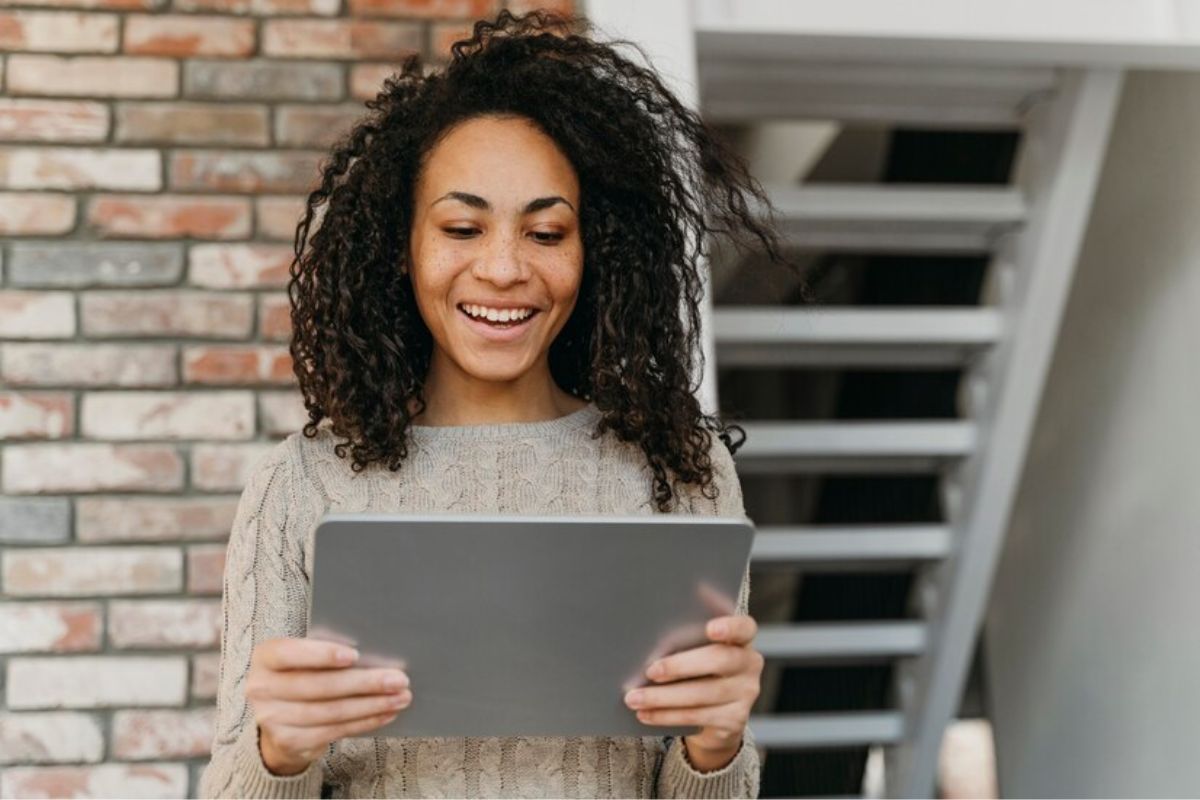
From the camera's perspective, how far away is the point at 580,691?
4.58ft

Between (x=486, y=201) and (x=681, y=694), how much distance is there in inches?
20.9

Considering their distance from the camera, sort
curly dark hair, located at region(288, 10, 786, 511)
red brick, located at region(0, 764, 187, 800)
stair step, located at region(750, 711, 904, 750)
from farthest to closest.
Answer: stair step, located at region(750, 711, 904, 750) < red brick, located at region(0, 764, 187, 800) < curly dark hair, located at region(288, 10, 786, 511)

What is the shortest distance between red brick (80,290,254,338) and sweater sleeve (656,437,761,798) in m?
1.08

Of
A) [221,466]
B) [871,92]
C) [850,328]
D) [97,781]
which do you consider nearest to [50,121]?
[221,466]

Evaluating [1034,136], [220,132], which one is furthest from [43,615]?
[1034,136]

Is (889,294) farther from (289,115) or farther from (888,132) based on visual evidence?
(289,115)

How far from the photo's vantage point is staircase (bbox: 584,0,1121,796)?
A: 9.39 ft

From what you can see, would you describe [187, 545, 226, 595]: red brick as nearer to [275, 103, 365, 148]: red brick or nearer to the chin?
[275, 103, 365, 148]: red brick

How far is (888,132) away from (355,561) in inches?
122

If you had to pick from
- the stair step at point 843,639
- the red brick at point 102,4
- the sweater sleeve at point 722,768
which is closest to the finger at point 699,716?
the sweater sleeve at point 722,768

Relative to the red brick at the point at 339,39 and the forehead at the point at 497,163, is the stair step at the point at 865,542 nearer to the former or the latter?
the red brick at the point at 339,39

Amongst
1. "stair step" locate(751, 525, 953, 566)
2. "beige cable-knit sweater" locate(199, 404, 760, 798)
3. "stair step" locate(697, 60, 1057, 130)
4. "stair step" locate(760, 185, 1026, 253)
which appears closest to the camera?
"beige cable-knit sweater" locate(199, 404, 760, 798)

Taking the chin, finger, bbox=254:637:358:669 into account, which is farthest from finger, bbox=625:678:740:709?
the chin

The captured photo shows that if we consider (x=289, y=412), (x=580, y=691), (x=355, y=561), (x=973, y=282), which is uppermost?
(x=973, y=282)
